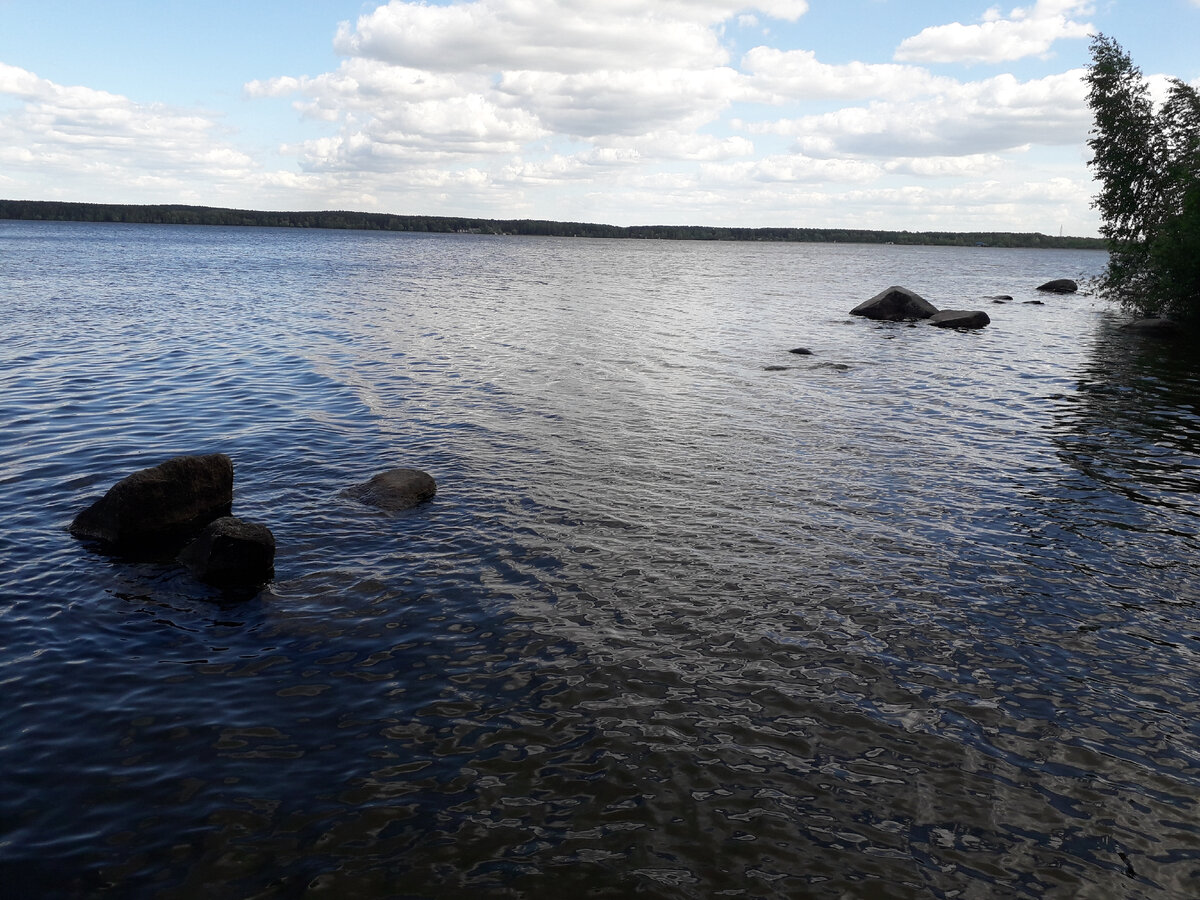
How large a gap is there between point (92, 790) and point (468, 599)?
4816 mm

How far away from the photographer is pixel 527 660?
9.15 m

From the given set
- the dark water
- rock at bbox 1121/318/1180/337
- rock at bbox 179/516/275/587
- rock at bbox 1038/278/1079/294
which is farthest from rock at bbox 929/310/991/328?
rock at bbox 179/516/275/587

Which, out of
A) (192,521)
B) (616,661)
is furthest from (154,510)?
(616,661)

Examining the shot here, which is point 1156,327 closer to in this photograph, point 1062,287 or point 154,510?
point 1062,287

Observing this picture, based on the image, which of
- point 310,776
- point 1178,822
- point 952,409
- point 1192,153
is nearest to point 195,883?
point 310,776

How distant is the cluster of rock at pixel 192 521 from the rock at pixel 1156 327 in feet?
144

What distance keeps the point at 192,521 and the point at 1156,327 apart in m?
48.3

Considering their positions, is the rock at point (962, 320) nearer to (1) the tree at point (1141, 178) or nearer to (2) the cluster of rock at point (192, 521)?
(1) the tree at point (1141, 178)

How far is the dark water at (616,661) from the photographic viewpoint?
20.9ft

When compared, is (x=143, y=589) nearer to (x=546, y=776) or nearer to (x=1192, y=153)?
(x=546, y=776)

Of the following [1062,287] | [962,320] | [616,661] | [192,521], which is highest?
[1062,287]

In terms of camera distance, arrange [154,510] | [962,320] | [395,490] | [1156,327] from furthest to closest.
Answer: [962,320] < [1156,327] < [395,490] < [154,510]

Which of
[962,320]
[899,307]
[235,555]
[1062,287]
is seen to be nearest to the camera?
[235,555]

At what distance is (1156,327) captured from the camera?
41094 mm
